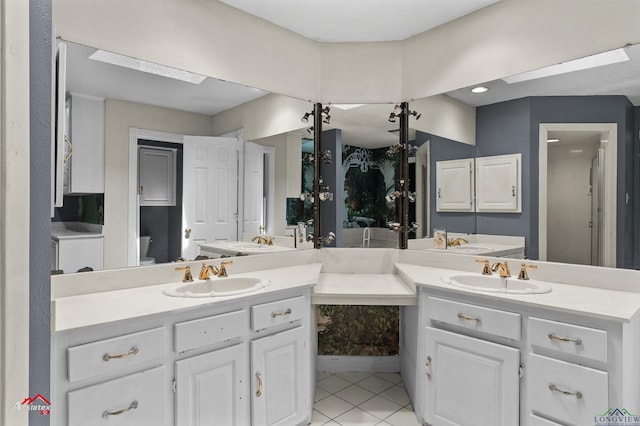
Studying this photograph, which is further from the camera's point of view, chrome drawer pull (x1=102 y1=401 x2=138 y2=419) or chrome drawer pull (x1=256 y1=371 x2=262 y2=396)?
chrome drawer pull (x1=256 y1=371 x2=262 y2=396)

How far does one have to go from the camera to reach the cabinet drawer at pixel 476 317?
1643mm

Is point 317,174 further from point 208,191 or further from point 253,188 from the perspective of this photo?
point 208,191

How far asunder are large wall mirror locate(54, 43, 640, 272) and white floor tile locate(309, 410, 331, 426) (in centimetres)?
109

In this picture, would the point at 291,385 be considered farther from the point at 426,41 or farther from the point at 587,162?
the point at 426,41

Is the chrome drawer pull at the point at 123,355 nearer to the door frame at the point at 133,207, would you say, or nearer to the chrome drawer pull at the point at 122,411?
the chrome drawer pull at the point at 122,411

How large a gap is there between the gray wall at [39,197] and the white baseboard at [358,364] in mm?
2225

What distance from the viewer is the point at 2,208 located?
0.62 m

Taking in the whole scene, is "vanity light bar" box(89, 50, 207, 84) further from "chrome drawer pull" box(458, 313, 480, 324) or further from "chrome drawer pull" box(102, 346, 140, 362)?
"chrome drawer pull" box(458, 313, 480, 324)

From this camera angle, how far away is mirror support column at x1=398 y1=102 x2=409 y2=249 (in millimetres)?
2576

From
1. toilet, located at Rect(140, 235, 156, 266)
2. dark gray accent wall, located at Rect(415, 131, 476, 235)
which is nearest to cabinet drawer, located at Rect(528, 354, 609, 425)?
dark gray accent wall, located at Rect(415, 131, 476, 235)

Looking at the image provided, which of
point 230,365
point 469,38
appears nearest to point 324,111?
point 469,38

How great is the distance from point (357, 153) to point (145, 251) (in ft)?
4.96

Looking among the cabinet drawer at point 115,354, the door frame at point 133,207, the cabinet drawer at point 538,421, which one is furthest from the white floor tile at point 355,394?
the door frame at point 133,207

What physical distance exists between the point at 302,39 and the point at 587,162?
192cm
